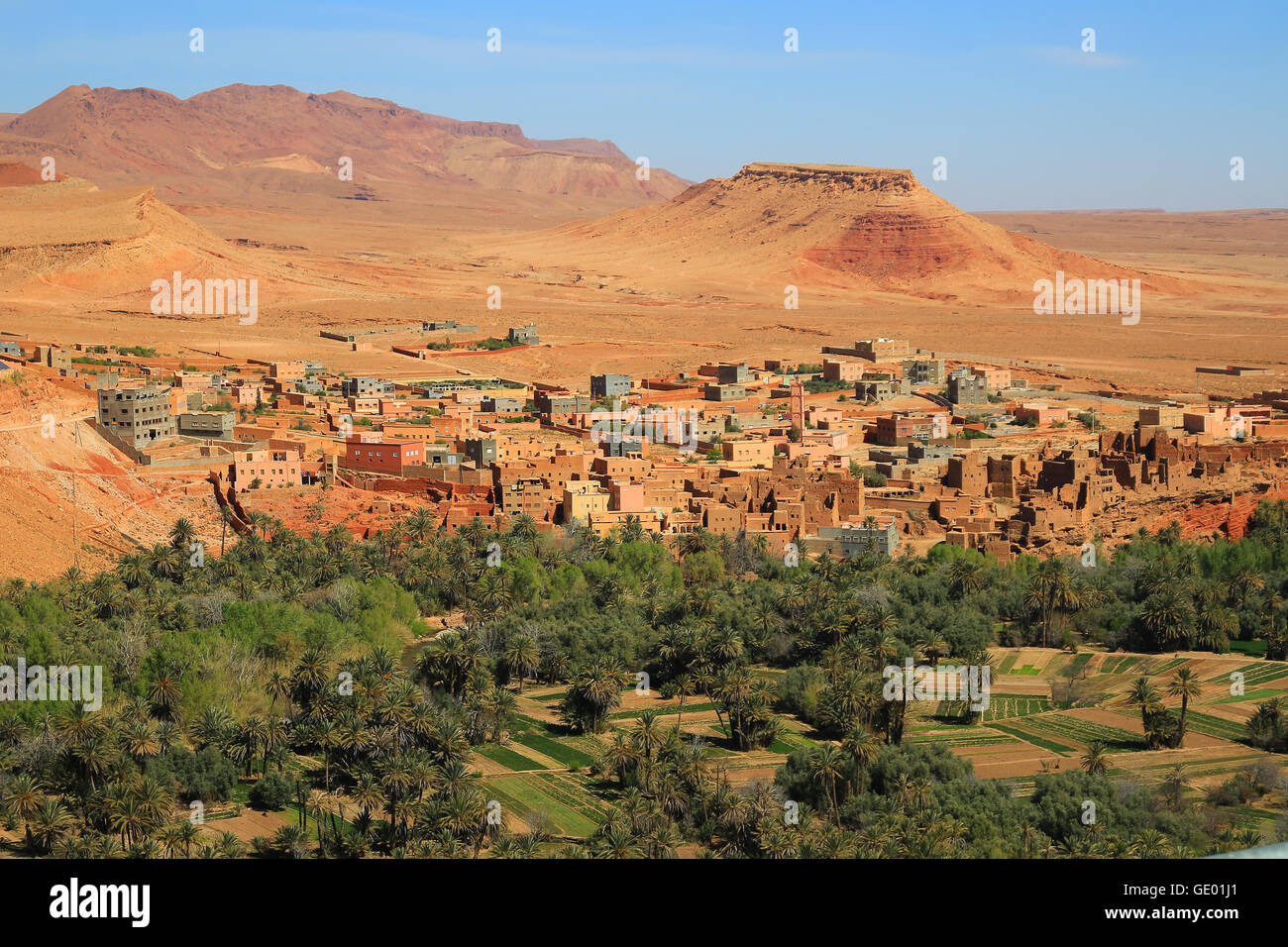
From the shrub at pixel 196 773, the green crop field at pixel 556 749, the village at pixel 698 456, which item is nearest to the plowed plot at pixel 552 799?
the green crop field at pixel 556 749

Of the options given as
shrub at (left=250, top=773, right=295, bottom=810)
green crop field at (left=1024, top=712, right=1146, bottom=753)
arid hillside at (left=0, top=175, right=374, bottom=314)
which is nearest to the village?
green crop field at (left=1024, top=712, right=1146, bottom=753)

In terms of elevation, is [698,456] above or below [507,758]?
above

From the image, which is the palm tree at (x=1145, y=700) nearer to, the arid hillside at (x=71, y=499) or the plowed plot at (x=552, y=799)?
the plowed plot at (x=552, y=799)

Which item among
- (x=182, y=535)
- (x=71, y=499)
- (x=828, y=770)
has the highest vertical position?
(x=71, y=499)

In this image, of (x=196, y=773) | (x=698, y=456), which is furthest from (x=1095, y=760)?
(x=698, y=456)

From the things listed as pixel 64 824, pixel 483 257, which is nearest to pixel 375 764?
pixel 64 824

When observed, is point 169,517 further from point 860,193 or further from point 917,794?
point 860,193

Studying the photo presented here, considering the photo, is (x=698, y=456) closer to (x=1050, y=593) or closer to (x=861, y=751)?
(x=1050, y=593)
